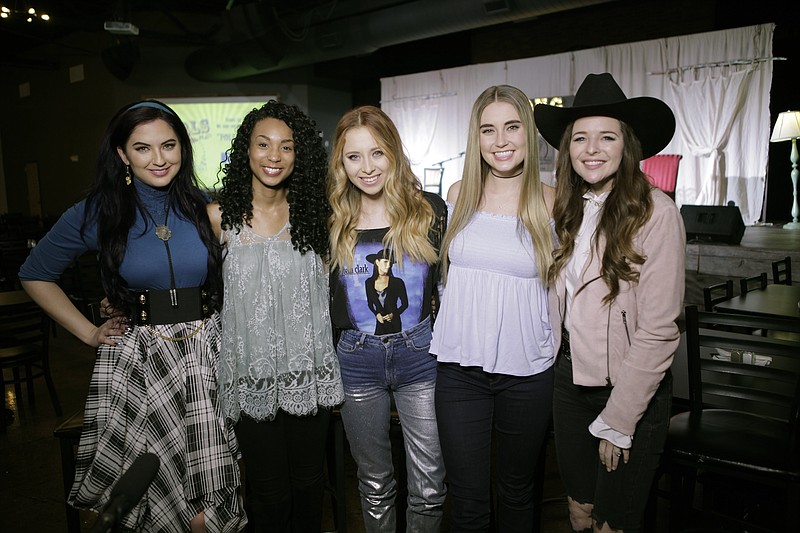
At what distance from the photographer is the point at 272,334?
189cm

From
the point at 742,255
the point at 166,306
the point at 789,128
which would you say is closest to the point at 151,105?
the point at 166,306

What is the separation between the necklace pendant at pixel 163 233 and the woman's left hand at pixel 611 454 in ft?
4.89

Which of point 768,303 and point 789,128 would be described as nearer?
point 768,303

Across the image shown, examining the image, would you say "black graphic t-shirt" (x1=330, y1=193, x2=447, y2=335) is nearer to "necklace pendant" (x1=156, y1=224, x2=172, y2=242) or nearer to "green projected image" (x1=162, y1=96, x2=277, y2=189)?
"necklace pendant" (x1=156, y1=224, x2=172, y2=242)

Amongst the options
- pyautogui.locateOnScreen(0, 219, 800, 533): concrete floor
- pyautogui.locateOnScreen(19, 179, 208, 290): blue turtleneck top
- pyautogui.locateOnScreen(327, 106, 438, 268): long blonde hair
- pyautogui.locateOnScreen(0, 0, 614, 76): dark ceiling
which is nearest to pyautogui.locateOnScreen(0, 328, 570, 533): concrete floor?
pyautogui.locateOnScreen(0, 219, 800, 533): concrete floor

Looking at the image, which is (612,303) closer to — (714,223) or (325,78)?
(714,223)

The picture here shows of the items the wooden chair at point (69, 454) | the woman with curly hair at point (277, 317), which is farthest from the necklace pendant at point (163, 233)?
the wooden chair at point (69, 454)

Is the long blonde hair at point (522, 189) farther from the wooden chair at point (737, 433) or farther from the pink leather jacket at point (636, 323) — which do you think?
the wooden chair at point (737, 433)

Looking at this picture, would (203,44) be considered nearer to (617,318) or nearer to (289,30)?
(289,30)

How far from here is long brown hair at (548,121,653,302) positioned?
1573 millimetres

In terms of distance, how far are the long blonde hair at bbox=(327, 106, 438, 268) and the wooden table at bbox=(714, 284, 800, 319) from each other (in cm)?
210

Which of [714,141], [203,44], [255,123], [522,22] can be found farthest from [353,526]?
[203,44]

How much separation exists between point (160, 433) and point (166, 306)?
1.31ft

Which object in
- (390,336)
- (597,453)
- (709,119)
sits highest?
(709,119)
